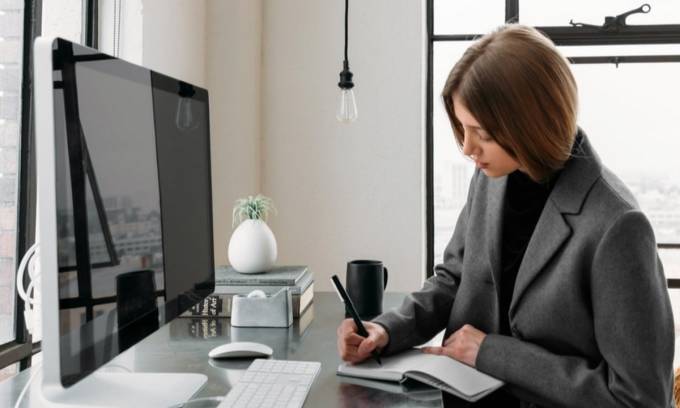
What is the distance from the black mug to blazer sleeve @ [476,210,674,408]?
24.4 inches

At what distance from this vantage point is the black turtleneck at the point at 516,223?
1.26 meters

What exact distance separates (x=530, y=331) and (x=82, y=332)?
705mm

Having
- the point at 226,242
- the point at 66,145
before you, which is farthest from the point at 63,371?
the point at 226,242

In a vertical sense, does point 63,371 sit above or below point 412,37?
below

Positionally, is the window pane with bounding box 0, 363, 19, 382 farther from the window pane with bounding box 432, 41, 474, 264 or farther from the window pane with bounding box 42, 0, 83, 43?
the window pane with bounding box 432, 41, 474, 264

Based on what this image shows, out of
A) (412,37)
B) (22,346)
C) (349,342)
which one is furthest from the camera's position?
(412,37)

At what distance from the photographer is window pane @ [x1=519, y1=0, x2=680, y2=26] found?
2.72m

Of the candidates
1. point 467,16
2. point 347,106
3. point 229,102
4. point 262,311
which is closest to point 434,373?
point 262,311

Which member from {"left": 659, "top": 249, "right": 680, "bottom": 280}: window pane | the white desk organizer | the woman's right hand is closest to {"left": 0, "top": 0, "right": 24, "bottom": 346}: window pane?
the white desk organizer

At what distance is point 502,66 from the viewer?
42.0 inches

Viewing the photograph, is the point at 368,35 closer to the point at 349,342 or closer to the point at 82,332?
the point at 349,342

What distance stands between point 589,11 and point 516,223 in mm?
1821

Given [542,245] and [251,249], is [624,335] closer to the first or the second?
[542,245]

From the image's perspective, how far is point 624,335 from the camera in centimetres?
99
